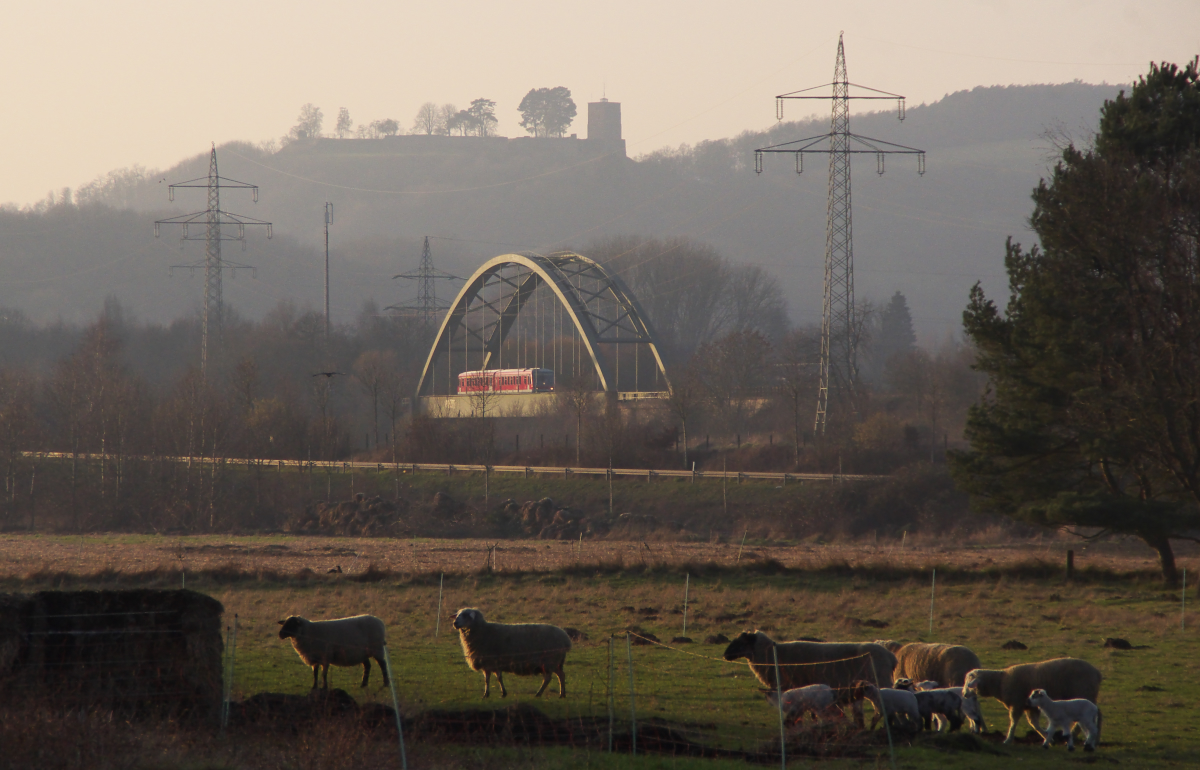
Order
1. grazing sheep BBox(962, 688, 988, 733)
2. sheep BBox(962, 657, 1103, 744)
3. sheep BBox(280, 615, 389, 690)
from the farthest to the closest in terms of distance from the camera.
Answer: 1. sheep BBox(280, 615, 389, 690)
2. sheep BBox(962, 657, 1103, 744)
3. grazing sheep BBox(962, 688, 988, 733)

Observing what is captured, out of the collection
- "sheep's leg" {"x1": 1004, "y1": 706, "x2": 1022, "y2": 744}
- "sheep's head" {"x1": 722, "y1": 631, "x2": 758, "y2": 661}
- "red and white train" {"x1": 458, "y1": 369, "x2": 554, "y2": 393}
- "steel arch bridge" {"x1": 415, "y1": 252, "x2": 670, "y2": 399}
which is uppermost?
"steel arch bridge" {"x1": 415, "y1": 252, "x2": 670, "y2": 399}

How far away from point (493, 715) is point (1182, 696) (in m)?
9.35

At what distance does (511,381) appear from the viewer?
81.5 meters

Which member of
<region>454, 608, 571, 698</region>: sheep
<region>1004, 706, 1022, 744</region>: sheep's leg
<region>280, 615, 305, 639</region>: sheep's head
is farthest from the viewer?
<region>280, 615, 305, 639</region>: sheep's head

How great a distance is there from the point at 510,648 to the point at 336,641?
2421mm

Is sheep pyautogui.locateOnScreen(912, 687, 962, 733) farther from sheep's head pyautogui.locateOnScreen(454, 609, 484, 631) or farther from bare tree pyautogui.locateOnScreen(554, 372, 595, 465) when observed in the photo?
bare tree pyautogui.locateOnScreen(554, 372, 595, 465)

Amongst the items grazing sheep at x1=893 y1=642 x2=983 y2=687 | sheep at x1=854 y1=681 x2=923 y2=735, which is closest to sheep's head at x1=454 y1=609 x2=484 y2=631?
sheep at x1=854 y1=681 x2=923 y2=735

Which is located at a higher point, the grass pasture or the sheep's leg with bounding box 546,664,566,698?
the sheep's leg with bounding box 546,664,566,698

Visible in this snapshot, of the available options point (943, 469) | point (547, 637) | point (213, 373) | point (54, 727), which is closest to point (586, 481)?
point (943, 469)

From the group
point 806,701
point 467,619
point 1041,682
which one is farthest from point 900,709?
point 467,619

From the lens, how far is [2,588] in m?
24.3

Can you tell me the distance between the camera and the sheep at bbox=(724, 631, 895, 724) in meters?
12.8

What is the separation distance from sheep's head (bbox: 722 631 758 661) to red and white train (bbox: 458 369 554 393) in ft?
211

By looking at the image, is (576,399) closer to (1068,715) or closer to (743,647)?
(743,647)
